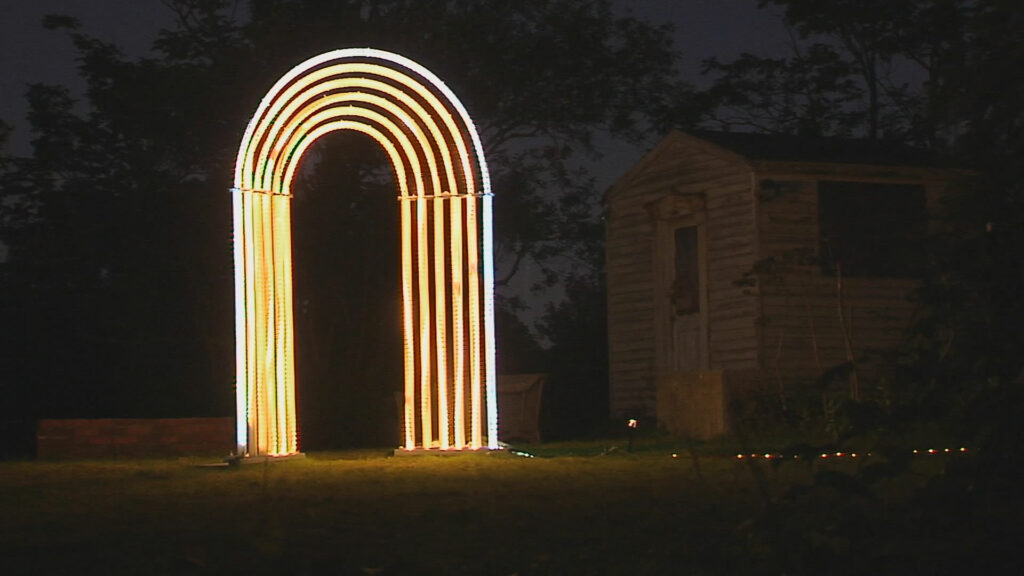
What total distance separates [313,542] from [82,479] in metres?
6.01

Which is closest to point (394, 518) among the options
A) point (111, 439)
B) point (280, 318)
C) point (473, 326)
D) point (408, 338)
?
point (280, 318)

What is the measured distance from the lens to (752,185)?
72.7ft

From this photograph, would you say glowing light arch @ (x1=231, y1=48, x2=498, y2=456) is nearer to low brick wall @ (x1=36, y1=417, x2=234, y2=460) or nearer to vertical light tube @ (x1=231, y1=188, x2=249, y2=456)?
vertical light tube @ (x1=231, y1=188, x2=249, y2=456)

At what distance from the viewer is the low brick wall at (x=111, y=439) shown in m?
18.3

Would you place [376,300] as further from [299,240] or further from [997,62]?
[997,62]

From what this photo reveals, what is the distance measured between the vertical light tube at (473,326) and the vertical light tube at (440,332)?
270mm

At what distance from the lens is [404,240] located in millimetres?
17016

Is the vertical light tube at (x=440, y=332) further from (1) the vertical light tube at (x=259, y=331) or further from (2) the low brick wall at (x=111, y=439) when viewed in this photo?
(2) the low brick wall at (x=111, y=439)

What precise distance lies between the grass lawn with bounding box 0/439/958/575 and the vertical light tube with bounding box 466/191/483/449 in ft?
4.96

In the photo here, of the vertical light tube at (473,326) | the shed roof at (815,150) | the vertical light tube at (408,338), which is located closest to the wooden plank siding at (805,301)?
the shed roof at (815,150)

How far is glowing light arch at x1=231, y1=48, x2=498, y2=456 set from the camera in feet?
51.7

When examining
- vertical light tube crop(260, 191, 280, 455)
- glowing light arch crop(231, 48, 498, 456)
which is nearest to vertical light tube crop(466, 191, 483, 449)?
glowing light arch crop(231, 48, 498, 456)

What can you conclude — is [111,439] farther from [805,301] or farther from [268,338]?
[805,301]

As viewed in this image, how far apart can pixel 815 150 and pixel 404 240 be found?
9.01 metres
